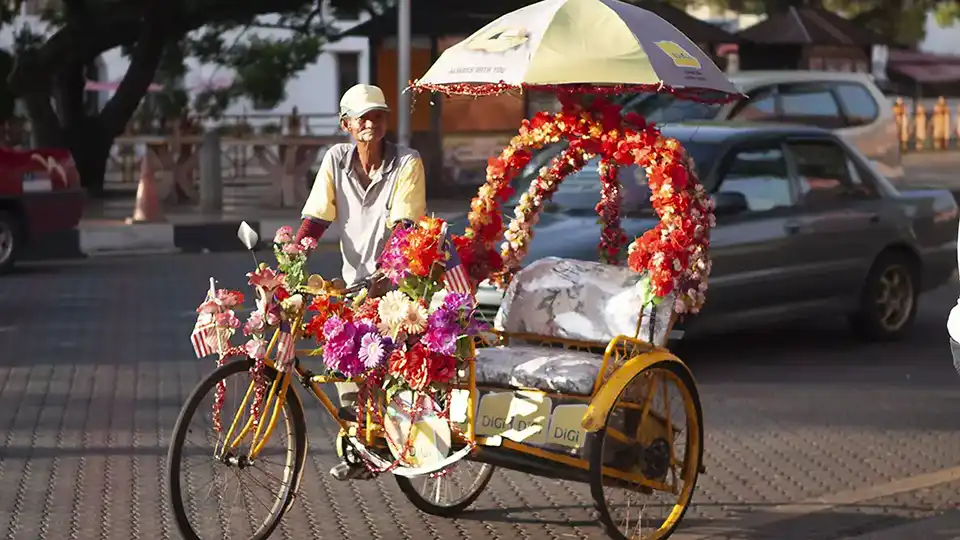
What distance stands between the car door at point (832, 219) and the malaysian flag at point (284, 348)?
5649mm

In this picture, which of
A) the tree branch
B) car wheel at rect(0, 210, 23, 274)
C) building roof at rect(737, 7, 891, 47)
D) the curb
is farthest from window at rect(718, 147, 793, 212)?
building roof at rect(737, 7, 891, 47)

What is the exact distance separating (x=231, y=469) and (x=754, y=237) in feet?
17.5

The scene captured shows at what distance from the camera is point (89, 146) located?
26.2m

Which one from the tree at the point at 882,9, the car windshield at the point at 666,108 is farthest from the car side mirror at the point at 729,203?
the tree at the point at 882,9

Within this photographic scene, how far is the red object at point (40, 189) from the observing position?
52.5 ft

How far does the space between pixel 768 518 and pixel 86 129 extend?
20.8m

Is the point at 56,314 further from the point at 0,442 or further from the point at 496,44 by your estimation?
the point at 496,44

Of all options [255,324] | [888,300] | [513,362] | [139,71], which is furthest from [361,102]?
[139,71]

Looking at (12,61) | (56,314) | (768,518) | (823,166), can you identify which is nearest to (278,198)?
(12,61)

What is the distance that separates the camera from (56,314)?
13.1 metres

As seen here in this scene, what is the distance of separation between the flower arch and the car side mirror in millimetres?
3406

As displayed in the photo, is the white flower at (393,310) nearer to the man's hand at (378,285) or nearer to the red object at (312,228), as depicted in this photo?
the man's hand at (378,285)

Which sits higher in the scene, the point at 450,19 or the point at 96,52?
the point at 450,19

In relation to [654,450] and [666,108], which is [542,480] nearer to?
[654,450]
